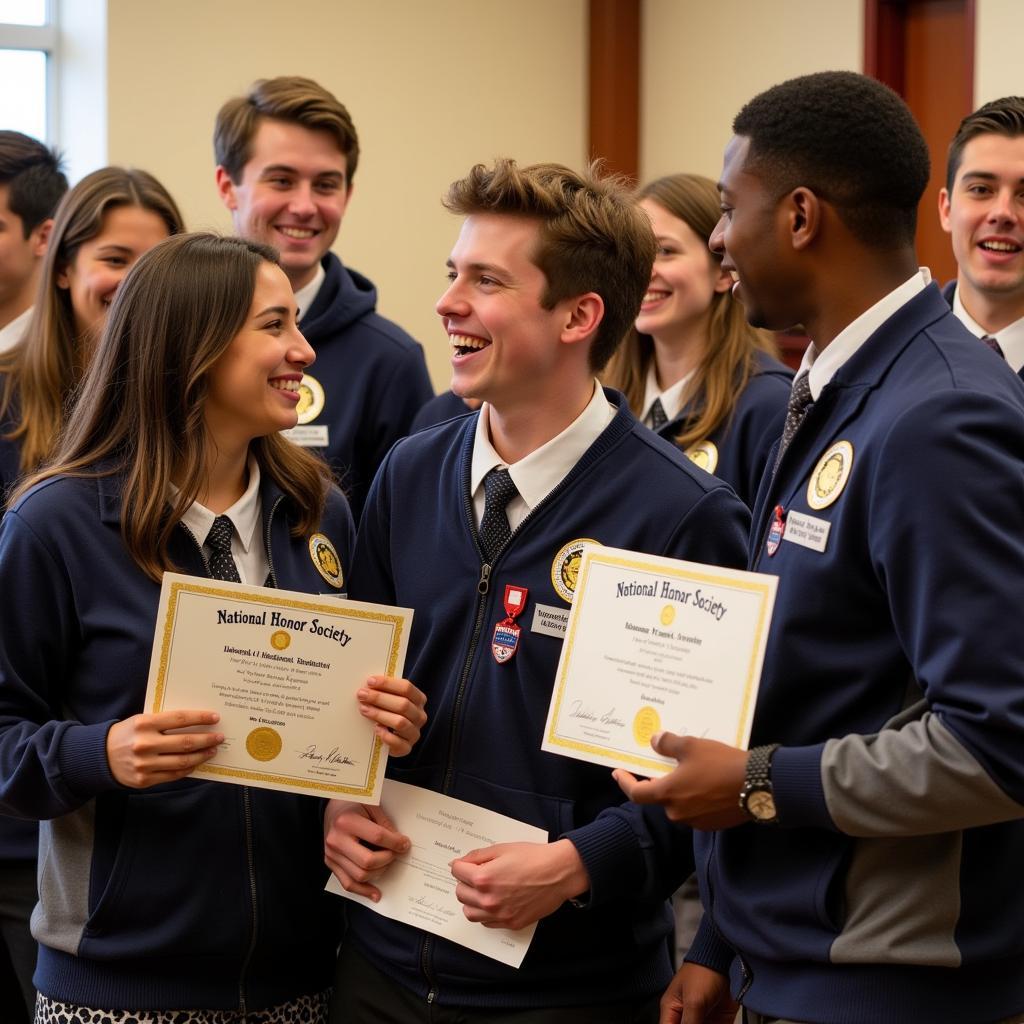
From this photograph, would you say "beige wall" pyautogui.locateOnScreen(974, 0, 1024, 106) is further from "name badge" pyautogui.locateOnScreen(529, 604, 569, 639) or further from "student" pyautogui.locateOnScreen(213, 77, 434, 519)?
"name badge" pyautogui.locateOnScreen(529, 604, 569, 639)

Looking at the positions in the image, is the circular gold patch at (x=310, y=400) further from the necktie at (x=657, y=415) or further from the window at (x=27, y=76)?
the window at (x=27, y=76)

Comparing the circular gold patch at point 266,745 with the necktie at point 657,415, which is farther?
the necktie at point 657,415

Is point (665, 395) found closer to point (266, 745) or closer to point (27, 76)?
point (266, 745)

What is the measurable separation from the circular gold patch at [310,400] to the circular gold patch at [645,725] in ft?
6.08

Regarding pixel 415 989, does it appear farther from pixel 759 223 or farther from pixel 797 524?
pixel 759 223

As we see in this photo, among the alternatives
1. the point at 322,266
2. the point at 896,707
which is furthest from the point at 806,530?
the point at 322,266

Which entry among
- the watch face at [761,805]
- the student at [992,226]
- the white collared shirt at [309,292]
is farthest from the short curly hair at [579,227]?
the student at [992,226]

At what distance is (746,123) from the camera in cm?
193

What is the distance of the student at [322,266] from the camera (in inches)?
138

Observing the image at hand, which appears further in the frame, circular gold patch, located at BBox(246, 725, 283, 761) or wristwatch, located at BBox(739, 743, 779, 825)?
circular gold patch, located at BBox(246, 725, 283, 761)

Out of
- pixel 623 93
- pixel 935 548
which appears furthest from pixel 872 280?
pixel 623 93

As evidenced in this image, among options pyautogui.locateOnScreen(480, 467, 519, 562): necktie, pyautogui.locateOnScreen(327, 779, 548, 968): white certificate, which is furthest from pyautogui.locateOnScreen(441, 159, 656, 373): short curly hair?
pyautogui.locateOnScreen(327, 779, 548, 968): white certificate

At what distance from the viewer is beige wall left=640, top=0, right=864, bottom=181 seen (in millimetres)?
5969

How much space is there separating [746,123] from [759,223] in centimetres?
16
